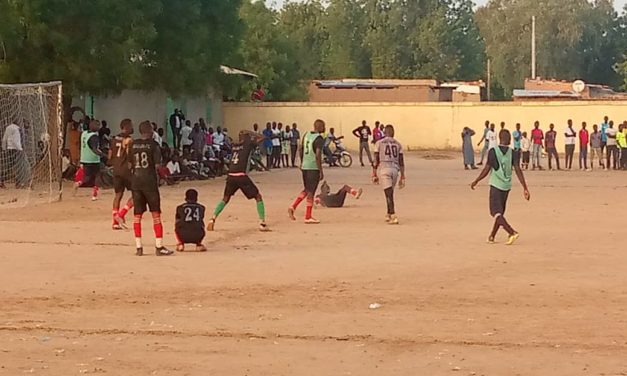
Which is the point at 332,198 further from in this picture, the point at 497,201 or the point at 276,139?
the point at 276,139

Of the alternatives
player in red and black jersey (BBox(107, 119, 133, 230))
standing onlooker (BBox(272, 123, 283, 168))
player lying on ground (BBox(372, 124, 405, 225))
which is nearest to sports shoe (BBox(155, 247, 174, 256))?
player in red and black jersey (BBox(107, 119, 133, 230))

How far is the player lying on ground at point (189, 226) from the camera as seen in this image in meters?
15.5

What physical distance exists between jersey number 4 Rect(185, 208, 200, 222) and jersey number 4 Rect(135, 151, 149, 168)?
0.80 metres

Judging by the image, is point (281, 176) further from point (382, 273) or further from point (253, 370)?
point (253, 370)

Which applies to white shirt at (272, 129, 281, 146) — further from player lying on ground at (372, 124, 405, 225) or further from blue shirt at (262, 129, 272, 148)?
player lying on ground at (372, 124, 405, 225)

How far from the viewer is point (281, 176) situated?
34531 mm

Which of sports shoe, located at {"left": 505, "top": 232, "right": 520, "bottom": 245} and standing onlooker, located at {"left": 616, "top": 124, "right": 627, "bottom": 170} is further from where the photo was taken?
standing onlooker, located at {"left": 616, "top": 124, "right": 627, "bottom": 170}

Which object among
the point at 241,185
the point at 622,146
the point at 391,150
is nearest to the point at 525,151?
the point at 622,146

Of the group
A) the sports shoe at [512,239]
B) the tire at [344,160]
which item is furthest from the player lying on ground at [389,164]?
the tire at [344,160]

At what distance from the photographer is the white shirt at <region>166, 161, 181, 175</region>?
30094 mm

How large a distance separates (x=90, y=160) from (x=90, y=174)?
0.67 m

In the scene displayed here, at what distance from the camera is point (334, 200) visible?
22609 mm

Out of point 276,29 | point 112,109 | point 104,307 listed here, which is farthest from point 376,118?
point 104,307

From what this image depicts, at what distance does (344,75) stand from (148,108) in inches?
1938
